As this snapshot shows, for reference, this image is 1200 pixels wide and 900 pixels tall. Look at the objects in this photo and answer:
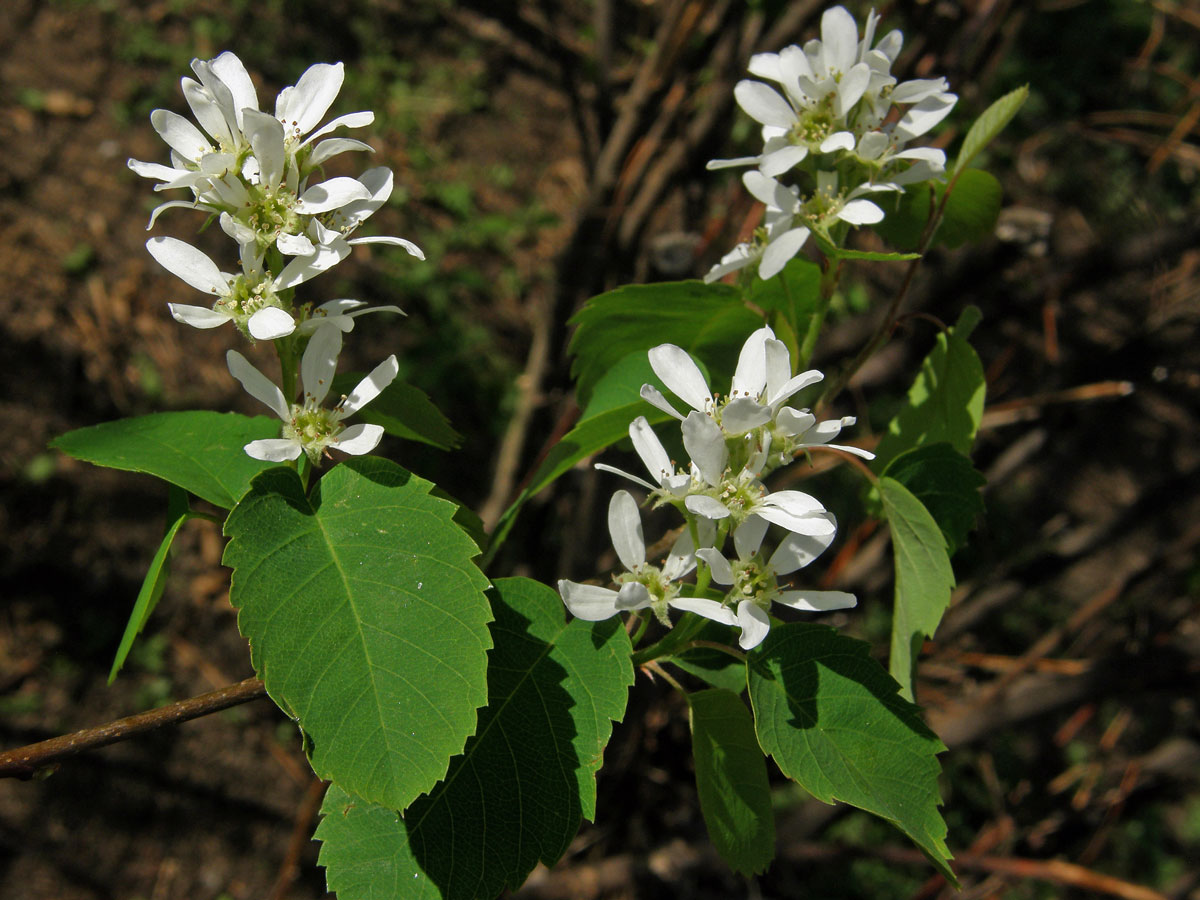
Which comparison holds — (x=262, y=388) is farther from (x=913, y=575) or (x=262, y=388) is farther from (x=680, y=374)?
(x=913, y=575)

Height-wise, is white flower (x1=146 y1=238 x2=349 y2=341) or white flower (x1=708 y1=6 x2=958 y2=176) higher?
white flower (x1=708 y1=6 x2=958 y2=176)

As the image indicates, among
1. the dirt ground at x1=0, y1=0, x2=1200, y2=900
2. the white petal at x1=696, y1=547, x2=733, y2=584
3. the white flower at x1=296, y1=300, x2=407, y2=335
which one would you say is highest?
the white flower at x1=296, y1=300, x2=407, y2=335

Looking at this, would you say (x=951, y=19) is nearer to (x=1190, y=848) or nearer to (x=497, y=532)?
(x=497, y=532)

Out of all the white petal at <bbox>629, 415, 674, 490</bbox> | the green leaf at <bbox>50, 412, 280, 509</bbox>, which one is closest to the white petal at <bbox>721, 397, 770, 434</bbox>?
the white petal at <bbox>629, 415, 674, 490</bbox>

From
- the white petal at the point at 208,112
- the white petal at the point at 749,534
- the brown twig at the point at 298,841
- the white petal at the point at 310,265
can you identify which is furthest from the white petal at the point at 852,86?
the brown twig at the point at 298,841

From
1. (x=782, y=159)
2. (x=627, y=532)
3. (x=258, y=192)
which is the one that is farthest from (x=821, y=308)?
(x=258, y=192)

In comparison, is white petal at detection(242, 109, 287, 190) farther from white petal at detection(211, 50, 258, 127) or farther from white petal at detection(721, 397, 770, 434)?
white petal at detection(721, 397, 770, 434)
